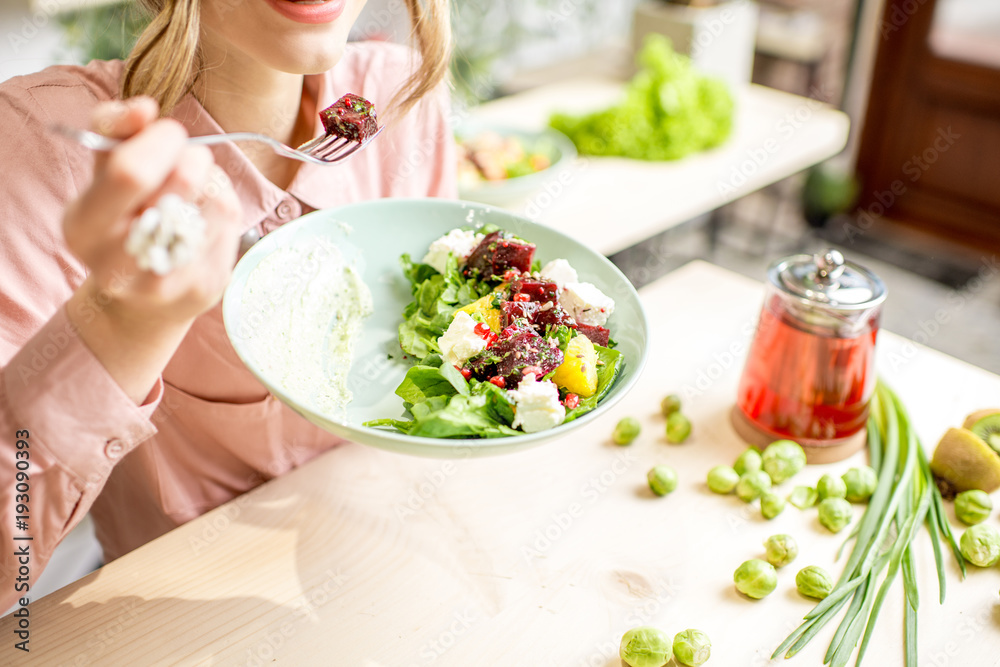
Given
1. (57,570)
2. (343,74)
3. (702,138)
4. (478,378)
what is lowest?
(57,570)

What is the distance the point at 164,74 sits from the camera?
40.1 inches

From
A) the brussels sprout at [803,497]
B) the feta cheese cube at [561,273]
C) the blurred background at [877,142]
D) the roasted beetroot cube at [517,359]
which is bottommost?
the blurred background at [877,142]

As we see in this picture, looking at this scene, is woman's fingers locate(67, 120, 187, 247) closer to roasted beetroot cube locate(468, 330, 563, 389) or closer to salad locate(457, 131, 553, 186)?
roasted beetroot cube locate(468, 330, 563, 389)

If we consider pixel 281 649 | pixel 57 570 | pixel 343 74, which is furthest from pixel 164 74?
pixel 57 570

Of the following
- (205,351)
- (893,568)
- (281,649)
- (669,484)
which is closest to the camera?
(281,649)

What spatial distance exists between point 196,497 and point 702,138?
6.49 ft

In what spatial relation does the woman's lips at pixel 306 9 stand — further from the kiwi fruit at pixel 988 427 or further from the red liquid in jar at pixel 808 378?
the kiwi fruit at pixel 988 427

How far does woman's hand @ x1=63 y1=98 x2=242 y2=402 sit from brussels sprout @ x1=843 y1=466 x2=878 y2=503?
0.96 m

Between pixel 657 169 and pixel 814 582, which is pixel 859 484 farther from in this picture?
pixel 657 169

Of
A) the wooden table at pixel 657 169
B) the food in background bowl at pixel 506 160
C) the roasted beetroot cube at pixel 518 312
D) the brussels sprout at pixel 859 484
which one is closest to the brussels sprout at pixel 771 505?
the brussels sprout at pixel 859 484

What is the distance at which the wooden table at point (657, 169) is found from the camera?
2.15 meters

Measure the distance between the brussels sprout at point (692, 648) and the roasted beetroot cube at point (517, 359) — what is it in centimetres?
37

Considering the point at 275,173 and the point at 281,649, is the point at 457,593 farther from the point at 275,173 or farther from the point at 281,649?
the point at 275,173

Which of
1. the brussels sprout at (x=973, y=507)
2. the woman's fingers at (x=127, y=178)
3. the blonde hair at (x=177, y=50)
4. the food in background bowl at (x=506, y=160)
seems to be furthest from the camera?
the food in background bowl at (x=506, y=160)
